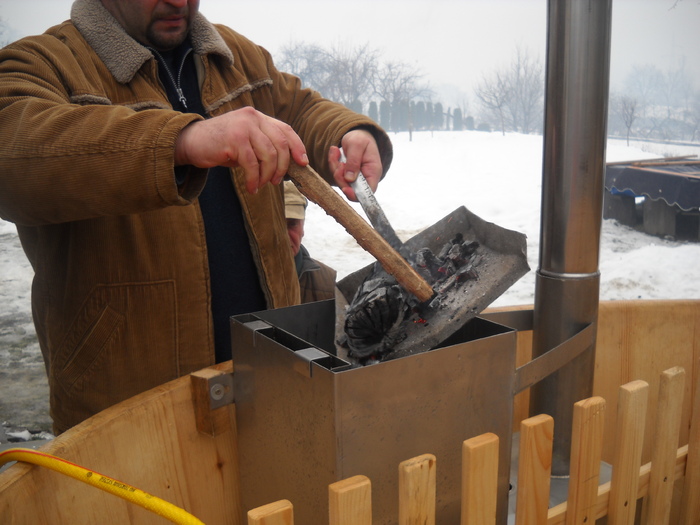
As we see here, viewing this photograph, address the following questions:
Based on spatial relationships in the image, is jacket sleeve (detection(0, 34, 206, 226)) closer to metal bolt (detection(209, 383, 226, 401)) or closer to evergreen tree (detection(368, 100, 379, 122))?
metal bolt (detection(209, 383, 226, 401))

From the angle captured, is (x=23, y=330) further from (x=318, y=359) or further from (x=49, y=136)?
(x=318, y=359)

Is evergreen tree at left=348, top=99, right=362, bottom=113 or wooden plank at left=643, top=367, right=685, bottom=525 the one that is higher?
evergreen tree at left=348, top=99, right=362, bottom=113

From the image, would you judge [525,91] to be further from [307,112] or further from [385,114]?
[307,112]

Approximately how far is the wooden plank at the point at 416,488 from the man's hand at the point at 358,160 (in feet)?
2.04

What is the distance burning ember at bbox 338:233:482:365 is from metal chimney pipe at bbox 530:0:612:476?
178 mm

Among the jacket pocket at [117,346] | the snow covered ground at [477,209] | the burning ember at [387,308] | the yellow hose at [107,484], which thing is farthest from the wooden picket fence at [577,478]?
the snow covered ground at [477,209]

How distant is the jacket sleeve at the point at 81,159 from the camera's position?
35.0 inches

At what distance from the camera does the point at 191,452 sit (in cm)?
108

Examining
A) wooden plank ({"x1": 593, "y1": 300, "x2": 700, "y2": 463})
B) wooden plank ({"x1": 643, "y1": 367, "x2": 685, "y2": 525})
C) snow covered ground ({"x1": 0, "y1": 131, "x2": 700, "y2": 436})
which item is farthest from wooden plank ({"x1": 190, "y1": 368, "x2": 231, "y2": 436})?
snow covered ground ({"x1": 0, "y1": 131, "x2": 700, "y2": 436})

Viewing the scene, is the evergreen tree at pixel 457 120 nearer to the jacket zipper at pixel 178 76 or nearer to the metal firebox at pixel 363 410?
the jacket zipper at pixel 178 76

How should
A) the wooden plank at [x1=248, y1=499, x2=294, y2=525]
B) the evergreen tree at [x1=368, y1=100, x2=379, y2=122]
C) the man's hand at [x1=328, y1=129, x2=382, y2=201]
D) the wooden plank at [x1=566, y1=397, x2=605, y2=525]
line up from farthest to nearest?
the evergreen tree at [x1=368, y1=100, x2=379, y2=122]
the man's hand at [x1=328, y1=129, x2=382, y2=201]
the wooden plank at [x1=566, y1=397, x2=605, y2=525]
the wooden plank at [x1=248, y1=499, x2=294, y2=525]

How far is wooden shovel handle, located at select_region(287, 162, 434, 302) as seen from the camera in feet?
2.84

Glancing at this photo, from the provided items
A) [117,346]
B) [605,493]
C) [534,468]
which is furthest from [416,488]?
[117,346]

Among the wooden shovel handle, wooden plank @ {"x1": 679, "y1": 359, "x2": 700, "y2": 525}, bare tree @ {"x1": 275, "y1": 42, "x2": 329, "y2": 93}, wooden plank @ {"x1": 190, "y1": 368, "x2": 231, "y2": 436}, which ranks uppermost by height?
bare tree @ {"x1": 275, "y1": 42, "x2": 329, "y2": 93}
